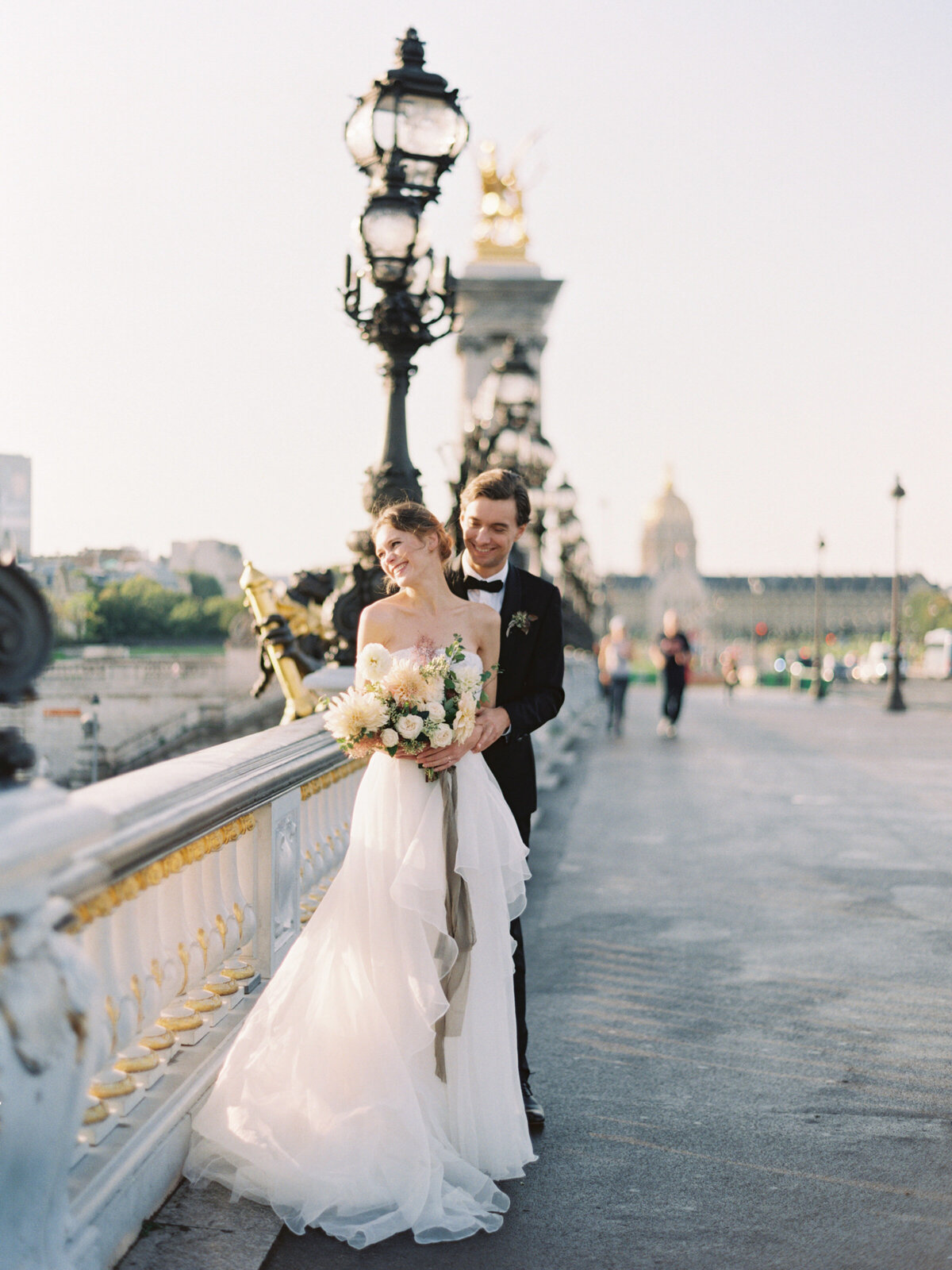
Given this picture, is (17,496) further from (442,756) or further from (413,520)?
(442,756)

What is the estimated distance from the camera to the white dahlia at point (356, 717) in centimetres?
385

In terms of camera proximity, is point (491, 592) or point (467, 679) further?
point (491, 592)

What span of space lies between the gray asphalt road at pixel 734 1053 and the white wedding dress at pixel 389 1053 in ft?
0.43

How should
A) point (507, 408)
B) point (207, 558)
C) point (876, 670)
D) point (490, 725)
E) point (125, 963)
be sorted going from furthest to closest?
point (876, 670), point (507, 408), point (207, 558), point (490, 725), point (125, 963)

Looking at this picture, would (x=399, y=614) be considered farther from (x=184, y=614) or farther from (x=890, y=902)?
(x=184, y=614)

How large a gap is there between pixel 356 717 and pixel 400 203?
4.39 m

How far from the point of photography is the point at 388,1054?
3771 millimetres

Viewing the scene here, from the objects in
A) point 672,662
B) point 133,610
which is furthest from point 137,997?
point 672,662

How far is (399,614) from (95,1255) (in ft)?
6.34

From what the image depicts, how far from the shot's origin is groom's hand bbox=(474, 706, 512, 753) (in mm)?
4086

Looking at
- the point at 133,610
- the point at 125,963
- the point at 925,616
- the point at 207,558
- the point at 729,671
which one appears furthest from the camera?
the point at 925,616

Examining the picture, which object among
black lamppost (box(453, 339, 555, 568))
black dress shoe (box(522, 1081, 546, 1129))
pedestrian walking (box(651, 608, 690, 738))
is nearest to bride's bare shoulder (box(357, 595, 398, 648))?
black dress shoe (box(522, 1081, 546, 1129))

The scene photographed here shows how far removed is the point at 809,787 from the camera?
14.5 m

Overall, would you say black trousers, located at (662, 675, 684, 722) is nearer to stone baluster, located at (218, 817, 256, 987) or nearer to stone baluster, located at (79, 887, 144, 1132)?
stone baluster, located at (218, 817, 256, 987)
